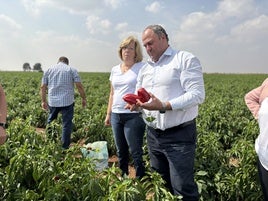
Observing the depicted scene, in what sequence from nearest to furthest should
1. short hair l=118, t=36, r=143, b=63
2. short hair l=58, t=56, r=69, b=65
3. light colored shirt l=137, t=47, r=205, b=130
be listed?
light colored shirt l=137, t=47, r=205, b=130 → short hair l=118, t=36, r=143, b=63 → short hair l=58, t=56, r=69, b=65

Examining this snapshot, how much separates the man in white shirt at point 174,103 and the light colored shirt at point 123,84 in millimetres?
1039

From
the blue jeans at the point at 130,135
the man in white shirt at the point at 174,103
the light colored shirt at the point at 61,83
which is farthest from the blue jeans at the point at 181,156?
the light colored shirt at the point at 61,83

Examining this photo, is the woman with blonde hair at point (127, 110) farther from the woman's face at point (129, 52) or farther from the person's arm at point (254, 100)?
the person's arm at point (254, 100)

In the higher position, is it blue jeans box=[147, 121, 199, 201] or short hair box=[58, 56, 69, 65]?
short hair box=[58, 56, 69, 65]

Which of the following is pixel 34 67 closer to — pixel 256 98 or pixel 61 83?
pixel 61 83

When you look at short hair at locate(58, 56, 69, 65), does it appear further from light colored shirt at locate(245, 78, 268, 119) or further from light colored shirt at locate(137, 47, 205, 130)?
light colored shirt at locate(245, 78, 268, 119)

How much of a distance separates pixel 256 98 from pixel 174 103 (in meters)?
0.67

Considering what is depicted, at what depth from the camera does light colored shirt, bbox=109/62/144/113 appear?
447 centimetres

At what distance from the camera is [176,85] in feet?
10.7

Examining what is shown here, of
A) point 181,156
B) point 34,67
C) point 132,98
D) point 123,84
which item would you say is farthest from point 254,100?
point 34,67

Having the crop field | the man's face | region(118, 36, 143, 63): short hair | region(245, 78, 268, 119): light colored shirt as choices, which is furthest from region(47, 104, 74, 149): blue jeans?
region(245, 78, 268, 119): light colored shirt

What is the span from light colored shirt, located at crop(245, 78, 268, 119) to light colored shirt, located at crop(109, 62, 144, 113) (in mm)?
1623

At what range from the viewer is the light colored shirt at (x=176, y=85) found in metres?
3.15

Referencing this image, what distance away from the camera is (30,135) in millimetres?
4047
